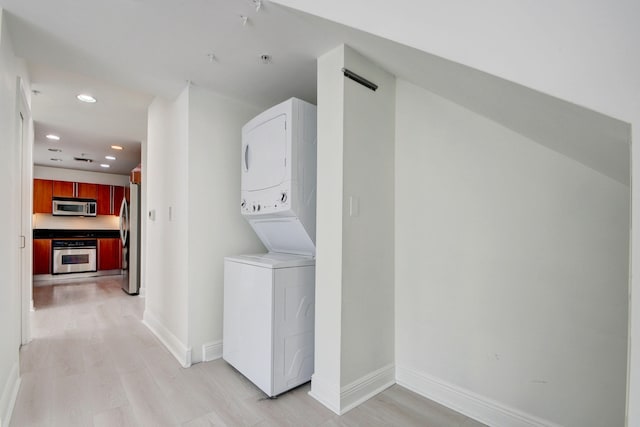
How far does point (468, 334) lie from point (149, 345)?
2.59 m

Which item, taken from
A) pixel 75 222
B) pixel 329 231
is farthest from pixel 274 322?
pixel 75 222

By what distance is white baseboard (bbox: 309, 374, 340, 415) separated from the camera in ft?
5.75

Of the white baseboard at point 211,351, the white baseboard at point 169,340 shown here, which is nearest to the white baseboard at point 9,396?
the white baseboard at point 169,340

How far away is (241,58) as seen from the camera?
6.73 feet

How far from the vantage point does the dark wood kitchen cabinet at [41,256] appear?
5.91m

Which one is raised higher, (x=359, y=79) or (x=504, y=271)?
(x=359, y=79)

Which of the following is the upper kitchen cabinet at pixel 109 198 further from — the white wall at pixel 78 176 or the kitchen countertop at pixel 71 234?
the kitchen countertop at pixel 71 234

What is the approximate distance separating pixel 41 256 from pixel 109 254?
1110mm

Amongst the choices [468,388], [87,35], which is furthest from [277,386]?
[87,35]

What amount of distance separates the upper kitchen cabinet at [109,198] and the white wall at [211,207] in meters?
5.62

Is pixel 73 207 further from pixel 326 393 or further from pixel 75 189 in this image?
pixel 326 393

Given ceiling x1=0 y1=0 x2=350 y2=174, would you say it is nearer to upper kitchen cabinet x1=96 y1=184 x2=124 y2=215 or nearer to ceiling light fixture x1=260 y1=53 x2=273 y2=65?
ceiling light fixture x1=260 y1=53 x2=273 y2=65

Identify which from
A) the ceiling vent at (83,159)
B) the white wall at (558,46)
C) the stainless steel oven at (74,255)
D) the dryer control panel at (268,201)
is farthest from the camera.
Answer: the stainless steel oven at (74,255)

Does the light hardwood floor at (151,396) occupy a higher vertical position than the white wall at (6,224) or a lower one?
lower
